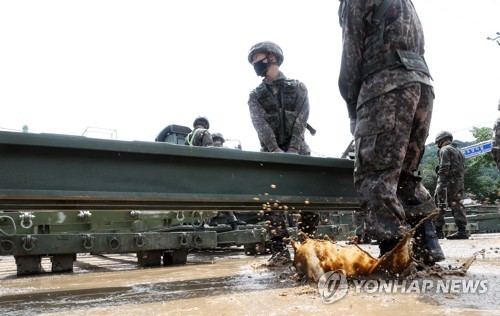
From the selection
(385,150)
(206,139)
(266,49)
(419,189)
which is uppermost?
(266,49)

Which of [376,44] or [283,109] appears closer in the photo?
[376,44]

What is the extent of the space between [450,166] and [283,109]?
22.3ft

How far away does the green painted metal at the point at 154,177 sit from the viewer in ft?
8.64

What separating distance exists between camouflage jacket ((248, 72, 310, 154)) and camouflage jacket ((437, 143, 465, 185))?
6.51 metres

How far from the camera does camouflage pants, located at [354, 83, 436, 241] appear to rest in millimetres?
2844

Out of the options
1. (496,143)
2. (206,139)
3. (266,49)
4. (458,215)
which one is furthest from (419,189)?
(458,215)

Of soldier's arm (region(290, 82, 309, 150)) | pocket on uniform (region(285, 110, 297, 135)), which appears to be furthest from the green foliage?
pocket on uniform (region(285, 110, 297, 135))

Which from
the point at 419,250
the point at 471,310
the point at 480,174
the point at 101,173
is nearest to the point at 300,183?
the point at 419,250

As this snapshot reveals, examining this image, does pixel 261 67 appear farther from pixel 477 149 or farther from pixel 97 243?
pixel 477 149

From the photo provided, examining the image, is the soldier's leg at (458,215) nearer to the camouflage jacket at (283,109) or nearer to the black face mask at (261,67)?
the camouflage jacket at (283,109)

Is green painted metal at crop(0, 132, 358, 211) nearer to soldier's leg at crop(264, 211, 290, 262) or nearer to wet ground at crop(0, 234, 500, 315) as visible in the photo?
wet ground at crop(0, 234, 500, 315)

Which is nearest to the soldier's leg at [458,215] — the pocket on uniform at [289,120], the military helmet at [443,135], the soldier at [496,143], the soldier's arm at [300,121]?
the military helmet at [443,135]

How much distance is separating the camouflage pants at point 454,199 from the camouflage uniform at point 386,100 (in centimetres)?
785

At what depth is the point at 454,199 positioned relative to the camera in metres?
10.5
